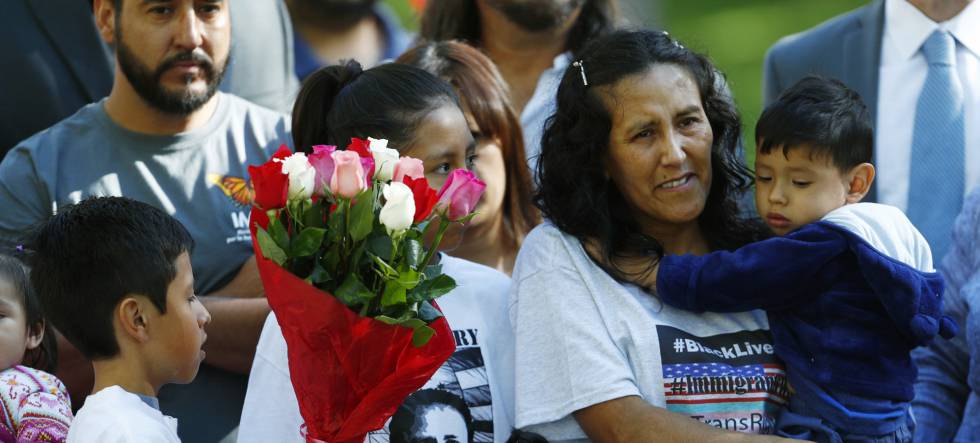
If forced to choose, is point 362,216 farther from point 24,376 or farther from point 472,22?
point 472,22

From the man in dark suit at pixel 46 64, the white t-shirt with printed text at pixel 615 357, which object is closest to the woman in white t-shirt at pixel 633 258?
the white t-shirt with printed text at pixel 615 357

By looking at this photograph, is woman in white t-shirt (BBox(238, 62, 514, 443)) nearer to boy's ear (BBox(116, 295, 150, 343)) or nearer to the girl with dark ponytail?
boy's ear (BBox(116, 295, 150, 343))

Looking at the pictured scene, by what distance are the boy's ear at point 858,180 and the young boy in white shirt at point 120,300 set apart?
170 cm

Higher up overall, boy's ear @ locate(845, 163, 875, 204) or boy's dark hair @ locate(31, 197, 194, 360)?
boy's ear @ locate(845, 163, 875, 204)

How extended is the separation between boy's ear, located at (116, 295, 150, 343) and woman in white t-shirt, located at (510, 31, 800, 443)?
2.89ft

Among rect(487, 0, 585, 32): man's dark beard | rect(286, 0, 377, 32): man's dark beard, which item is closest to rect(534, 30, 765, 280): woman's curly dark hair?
rect(487, 0, 585, 32): man's dark beard

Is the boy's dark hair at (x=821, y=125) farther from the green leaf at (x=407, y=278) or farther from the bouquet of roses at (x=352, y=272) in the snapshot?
the green leaf at (x=407, y=278)

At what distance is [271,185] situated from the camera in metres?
2.69

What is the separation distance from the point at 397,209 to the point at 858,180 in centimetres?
146

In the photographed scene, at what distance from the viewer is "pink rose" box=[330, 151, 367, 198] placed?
267cm

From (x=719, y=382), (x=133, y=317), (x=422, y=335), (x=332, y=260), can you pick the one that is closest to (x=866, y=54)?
(x=719, y=382)

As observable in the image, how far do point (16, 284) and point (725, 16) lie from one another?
6220 millimetres

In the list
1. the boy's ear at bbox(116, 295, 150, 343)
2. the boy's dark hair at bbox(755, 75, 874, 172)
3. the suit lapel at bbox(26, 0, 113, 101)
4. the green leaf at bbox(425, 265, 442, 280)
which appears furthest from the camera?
the suit lapel at bbox(26, 0, 113, 101)

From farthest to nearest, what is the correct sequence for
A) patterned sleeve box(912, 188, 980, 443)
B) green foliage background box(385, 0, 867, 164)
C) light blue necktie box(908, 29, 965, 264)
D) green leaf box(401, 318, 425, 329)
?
green foliage background box(385, 0, 867, 164)
light blue necktie box(908, 29, 965, 264)
patterned sleeve box(912, 188, 980, 443)
green leaf box(401, 318, 425, 329)
